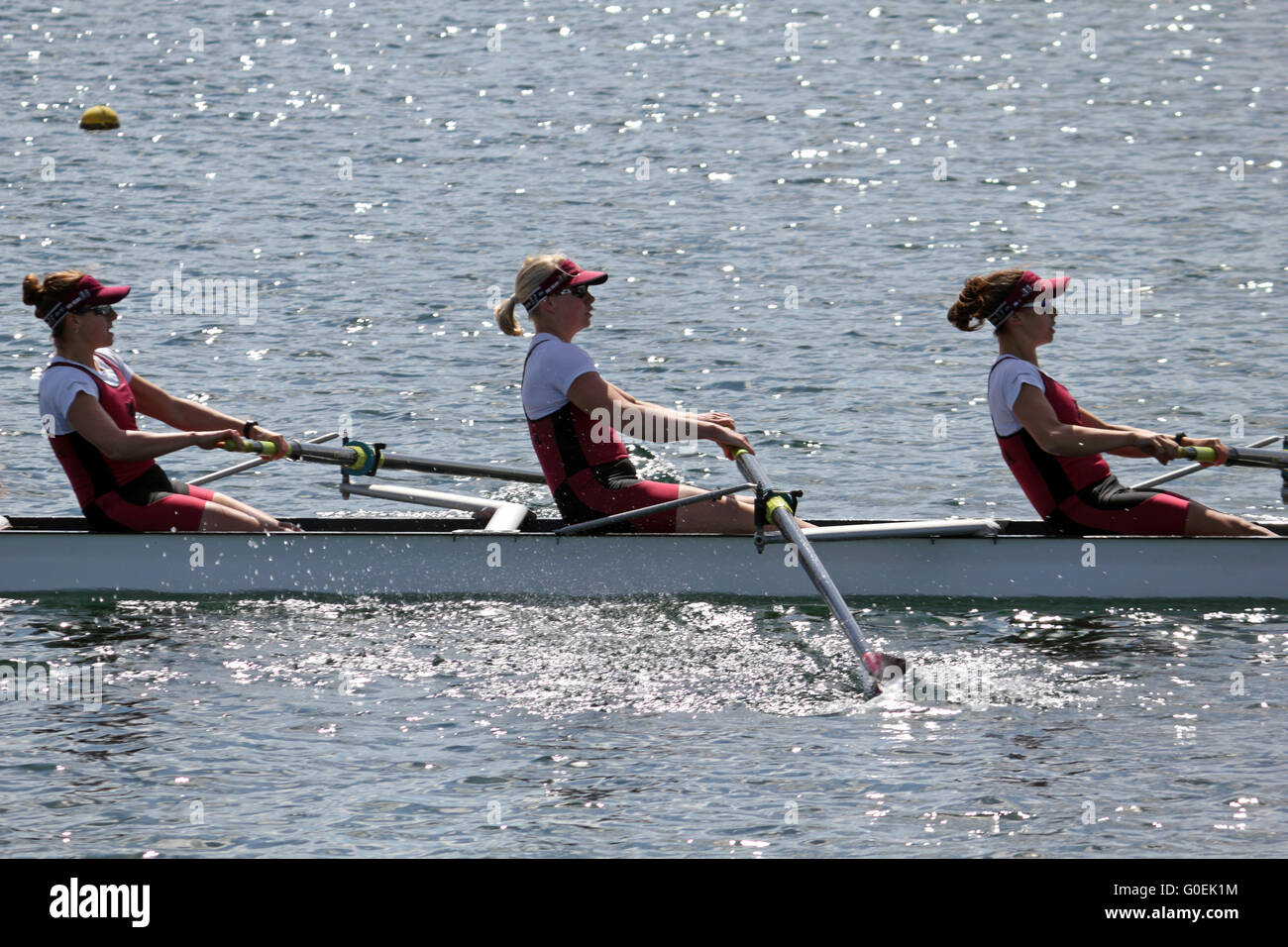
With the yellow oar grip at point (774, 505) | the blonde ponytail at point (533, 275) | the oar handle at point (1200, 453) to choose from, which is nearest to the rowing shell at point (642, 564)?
the yellow oar grip at point (774, 505)

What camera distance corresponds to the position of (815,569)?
32.7 feet

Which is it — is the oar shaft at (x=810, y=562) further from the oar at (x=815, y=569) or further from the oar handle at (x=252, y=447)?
the oar handle at (x=252, y=447)

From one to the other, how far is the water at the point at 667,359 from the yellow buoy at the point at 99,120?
0.50m

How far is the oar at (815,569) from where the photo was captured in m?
9.41

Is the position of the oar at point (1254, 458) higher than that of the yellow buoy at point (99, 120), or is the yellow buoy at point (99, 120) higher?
the yellow buoy at point (99, 120)

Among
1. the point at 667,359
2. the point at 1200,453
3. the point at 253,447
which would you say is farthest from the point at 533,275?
the point at 667,359

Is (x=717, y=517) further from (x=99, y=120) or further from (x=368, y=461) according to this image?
(x=99, y=120)

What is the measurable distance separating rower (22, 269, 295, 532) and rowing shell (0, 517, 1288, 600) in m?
0.13

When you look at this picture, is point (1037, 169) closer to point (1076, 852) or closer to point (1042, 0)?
point (1042, 0)

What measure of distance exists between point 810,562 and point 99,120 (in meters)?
23.0

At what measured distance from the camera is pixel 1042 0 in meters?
40.4

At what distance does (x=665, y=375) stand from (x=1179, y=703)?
896 centimetres

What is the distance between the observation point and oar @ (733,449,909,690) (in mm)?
9414

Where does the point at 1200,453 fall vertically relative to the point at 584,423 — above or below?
below
